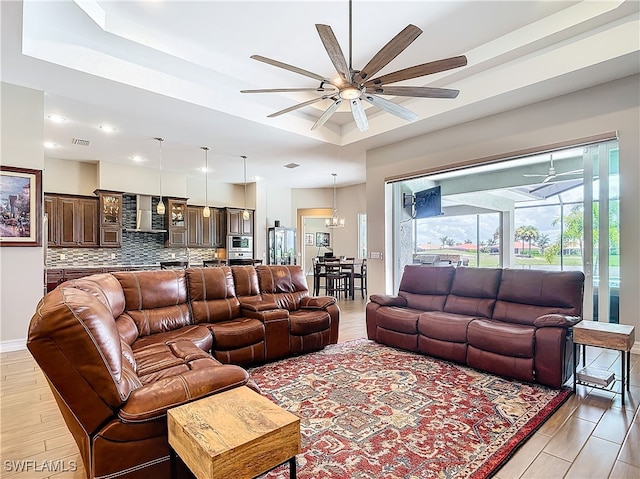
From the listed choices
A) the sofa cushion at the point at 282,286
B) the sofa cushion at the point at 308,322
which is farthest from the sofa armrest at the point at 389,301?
the sofa cushion at the point at 282,286

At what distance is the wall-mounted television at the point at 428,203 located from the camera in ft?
21.9

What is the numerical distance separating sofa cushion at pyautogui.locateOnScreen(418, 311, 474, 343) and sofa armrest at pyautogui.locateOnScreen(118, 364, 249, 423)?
2358 millimetres

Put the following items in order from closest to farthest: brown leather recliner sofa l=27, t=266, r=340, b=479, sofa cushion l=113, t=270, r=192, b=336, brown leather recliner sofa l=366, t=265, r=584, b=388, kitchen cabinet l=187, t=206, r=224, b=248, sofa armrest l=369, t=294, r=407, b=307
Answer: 1. brown leather recliner sofa l=27, t=266, r=340, b=479
2. brown leather recliner sofa l=366, t=265, r=584, b=388
3. sofa cushion l=113, t=270, r=192, b=336
4. sofa armrest l=369, t=294, r=407, b=307
5. kitchen cabinet l=187, t=206, r=224, b=248

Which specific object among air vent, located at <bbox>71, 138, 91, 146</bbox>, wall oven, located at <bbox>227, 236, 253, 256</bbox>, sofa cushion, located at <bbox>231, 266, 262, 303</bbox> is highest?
air vent, located at <bbox>71, 138, 91, 146</bbox>

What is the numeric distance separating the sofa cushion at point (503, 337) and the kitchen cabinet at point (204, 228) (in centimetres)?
713

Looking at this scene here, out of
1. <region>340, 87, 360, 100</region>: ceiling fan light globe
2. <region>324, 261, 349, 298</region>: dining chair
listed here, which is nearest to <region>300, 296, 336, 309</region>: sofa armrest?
<region>340, 87, 360, 100</region>: ceiling fan light globe

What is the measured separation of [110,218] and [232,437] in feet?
24.3

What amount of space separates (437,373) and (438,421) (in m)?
0.94

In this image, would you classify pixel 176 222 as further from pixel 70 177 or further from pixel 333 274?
pixel 333 274

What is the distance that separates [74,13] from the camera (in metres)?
3.11

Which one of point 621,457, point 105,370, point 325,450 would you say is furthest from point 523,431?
point 105,370

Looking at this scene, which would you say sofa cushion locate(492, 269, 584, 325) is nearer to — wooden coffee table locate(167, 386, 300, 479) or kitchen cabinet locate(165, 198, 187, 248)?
wooden coffee table locate(167, 386, 300, 479)

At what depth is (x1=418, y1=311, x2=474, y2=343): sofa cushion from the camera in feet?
11.2

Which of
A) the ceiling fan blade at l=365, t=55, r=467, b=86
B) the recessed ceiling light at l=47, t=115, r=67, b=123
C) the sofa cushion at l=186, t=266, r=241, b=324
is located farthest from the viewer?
the recessed ceiling light at l=47, t=115, r=67, b=123
